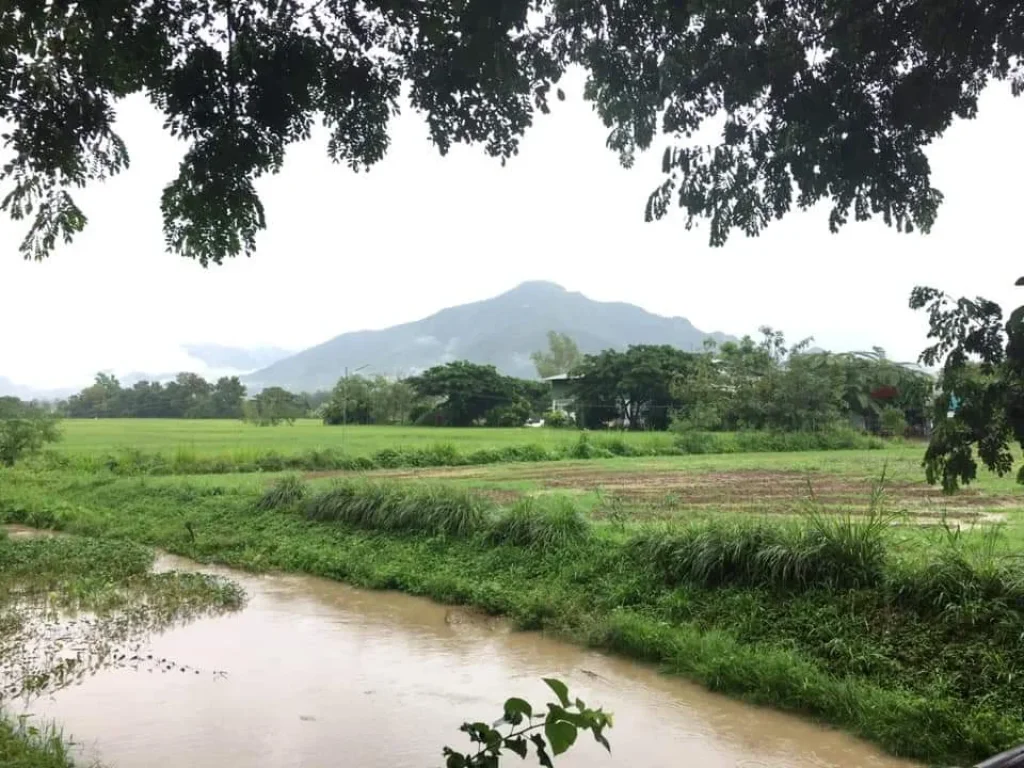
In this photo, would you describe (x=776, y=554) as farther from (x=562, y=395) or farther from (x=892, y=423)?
(x=562, y=395)

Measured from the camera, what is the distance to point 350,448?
998 inches

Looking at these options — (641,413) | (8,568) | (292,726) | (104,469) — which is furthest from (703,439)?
(292,726)

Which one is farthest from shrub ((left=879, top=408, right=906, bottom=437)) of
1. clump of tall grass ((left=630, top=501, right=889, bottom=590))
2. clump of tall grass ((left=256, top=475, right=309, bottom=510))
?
clump of tall grass ((left=630, top=501, right=889, bottom=590))

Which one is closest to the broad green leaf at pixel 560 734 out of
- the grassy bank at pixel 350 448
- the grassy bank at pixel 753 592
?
the grassy bank at pixel 753 592

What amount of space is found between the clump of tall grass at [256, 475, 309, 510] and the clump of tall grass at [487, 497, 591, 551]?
4900mm

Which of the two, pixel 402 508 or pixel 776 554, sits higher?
pixel 776 554

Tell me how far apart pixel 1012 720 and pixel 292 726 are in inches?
175

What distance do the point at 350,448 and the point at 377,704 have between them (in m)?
20.2

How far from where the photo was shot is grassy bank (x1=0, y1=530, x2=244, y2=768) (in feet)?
15.9

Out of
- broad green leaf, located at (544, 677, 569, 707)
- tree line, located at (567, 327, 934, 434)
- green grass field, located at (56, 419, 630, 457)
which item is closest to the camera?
broad green leaf, located at (544, 677, 569, 707)

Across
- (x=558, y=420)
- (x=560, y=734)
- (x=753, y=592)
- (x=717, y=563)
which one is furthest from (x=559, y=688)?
(x=558, y=420)

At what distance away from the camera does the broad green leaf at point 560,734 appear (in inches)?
59.9

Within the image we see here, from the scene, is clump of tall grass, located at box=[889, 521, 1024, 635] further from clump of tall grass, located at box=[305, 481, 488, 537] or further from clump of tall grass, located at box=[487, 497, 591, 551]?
clump of tall grass, located at box=[305, 481, 488, 537]

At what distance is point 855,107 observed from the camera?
3.62 m
